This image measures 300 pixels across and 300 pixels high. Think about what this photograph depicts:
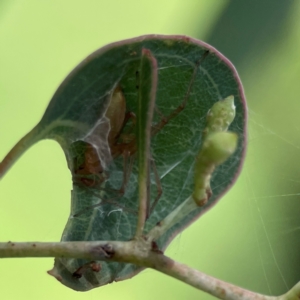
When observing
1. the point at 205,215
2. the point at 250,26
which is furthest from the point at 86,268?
the point at 250,26

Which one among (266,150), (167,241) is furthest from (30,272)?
(266,150)

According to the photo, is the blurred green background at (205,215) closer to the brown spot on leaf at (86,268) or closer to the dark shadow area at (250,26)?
the dark shadow area at (250,26)

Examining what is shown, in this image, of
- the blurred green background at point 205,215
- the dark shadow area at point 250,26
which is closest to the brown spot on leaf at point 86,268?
the blurred green background at point 205,215

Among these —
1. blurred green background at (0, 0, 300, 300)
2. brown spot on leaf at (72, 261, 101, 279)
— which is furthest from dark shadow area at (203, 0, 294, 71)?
brown spot on leaf at (72, 261, 101, 279)

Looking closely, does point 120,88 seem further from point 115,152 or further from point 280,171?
point 280,171

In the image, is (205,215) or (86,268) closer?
(86,268)

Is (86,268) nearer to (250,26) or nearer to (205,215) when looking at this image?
(205,215)

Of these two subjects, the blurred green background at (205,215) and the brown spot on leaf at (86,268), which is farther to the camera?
the blurred green background at (205,215)

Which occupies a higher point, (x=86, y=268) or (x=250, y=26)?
(x=250, y=26)
